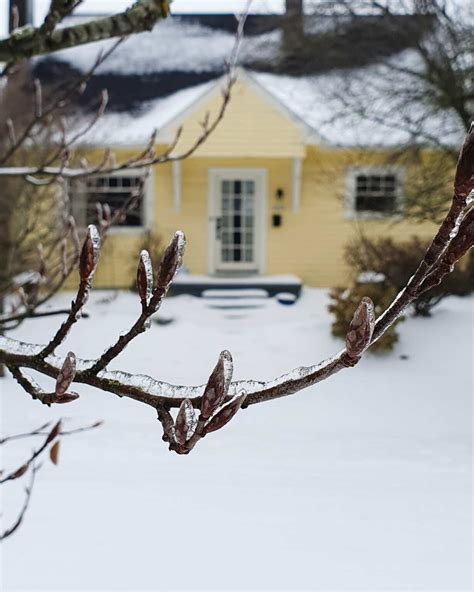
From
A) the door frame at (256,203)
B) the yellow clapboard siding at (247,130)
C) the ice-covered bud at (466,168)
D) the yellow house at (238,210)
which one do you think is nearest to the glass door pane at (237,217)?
the yellow house at (238,210)

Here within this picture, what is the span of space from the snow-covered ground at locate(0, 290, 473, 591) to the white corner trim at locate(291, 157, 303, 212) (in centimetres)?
498

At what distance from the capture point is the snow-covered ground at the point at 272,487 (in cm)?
584

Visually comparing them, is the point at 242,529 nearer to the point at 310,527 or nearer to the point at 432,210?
the point at 310,527

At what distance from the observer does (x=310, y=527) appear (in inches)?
260

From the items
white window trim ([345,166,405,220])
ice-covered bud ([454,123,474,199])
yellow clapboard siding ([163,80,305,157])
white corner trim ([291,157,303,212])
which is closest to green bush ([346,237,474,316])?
white window trim ([345,166,405,220])

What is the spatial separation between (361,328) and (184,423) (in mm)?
272

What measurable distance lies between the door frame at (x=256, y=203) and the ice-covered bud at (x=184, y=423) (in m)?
16.6

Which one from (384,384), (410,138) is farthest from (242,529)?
(410,138)

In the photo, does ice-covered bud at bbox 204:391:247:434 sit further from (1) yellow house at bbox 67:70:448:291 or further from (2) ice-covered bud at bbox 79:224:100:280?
(1) yellow house at bbox 67:70:448:291

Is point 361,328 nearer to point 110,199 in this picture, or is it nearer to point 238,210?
point 110,199

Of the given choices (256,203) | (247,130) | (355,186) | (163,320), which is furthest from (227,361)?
(256,203)

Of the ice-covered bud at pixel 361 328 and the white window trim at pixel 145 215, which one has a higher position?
the ice-covered bud at pixel 361 328

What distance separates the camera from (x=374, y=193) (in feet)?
49.7

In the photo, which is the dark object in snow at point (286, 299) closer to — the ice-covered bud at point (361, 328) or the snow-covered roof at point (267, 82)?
the snow-covered roof at point (267, 82)
